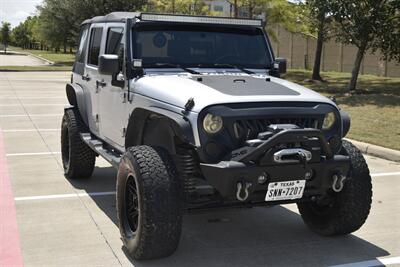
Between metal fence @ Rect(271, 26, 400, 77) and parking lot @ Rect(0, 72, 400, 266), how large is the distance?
68.5 ft

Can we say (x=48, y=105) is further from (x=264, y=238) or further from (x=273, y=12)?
(x=273, y=12)

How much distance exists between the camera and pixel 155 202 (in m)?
3.93

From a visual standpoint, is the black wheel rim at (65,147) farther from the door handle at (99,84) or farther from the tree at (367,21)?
the tree at (367,21)

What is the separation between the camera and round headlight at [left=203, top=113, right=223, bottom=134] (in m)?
3.90

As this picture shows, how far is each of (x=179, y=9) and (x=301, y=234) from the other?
29.5 metres

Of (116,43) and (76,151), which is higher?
(116,43)

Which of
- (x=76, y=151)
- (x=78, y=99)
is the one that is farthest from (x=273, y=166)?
(x=78, y=99)

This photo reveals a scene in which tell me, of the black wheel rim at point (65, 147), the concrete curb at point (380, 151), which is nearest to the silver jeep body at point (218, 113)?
the black wheel rim at point (65, 147)

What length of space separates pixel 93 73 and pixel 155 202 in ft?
9.11

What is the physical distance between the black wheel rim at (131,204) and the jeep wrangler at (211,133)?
14 millimetres

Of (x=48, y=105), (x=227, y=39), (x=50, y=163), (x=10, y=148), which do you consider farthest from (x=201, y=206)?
(x=48, y=105)

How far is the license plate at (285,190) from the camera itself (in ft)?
13.0

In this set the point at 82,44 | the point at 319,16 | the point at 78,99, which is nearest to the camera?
the point at 78,99

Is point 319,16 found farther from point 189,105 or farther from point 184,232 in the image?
point 189,105
